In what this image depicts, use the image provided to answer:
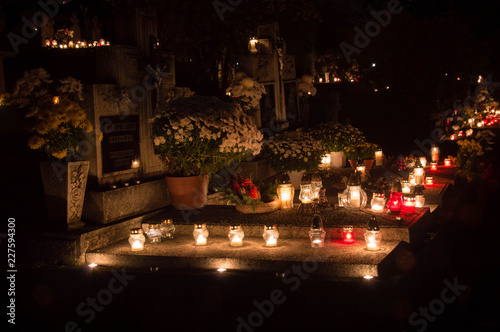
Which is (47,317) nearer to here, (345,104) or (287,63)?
(287,63)

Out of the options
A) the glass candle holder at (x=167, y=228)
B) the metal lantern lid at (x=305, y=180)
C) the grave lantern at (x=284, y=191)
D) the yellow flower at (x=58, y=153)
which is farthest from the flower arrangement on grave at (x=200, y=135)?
the yellow flower at (x=58, y=153)

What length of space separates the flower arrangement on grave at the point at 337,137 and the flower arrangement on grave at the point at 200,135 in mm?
5462

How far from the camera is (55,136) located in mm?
6863

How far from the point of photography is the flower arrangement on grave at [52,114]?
6.67 m

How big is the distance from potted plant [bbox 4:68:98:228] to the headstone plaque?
21.5 inches

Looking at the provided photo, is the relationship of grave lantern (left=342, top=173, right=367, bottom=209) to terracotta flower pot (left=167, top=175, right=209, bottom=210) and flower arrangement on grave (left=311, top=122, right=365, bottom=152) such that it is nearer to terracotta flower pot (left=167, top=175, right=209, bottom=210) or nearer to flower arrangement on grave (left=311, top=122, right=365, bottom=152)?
terracotta flower pot (left=167, top=175, right=209, bottom=210)

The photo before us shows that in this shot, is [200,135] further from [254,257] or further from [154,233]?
[254,257]

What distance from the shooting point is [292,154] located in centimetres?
1059

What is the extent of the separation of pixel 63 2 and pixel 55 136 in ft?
14.3

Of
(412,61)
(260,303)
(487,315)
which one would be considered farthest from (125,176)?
(412,61)

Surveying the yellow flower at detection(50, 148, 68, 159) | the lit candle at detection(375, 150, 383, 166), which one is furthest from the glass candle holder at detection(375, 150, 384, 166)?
the yellow flower at detection(50, 148, 68, 159)

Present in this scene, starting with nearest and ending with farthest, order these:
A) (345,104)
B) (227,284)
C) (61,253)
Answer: (227,284)
(61,253)
(345,104)

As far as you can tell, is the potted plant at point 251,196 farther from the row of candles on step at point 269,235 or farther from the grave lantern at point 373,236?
the grave lantern at point 373,236

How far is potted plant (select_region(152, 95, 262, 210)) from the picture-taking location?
7828 mm
